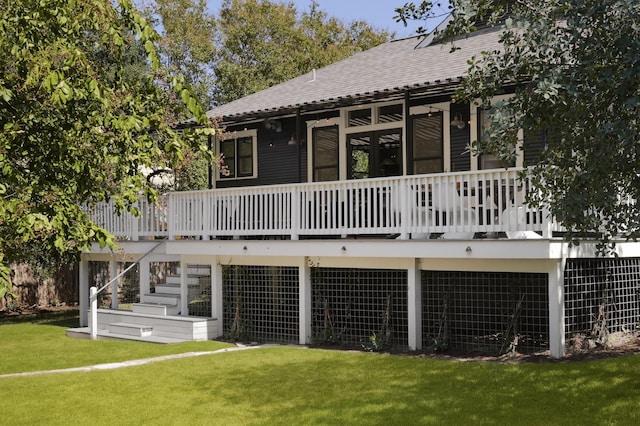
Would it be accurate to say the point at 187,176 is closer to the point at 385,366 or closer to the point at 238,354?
the point at 238,354

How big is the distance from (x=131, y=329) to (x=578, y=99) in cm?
1235

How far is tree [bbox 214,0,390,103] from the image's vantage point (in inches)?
1585

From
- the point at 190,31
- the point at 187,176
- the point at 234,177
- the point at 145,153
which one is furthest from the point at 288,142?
the point at 190,31

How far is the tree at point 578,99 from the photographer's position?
7.07 metres

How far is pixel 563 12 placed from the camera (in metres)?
7.32

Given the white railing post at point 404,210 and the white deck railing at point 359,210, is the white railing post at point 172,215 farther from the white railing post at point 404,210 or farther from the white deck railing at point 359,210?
the white railing post at point 404,210

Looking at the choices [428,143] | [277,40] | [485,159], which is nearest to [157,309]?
[428,143]

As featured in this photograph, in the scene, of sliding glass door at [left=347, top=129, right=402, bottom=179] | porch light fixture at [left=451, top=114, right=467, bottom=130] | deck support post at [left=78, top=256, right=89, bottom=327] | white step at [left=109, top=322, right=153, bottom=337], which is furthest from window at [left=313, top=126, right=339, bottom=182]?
deck support post at [left=78, top=256, right=89, bottom=327]

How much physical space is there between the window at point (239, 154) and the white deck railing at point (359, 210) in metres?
2.97

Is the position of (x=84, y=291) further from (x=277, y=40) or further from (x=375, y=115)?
(x=277, y=40)

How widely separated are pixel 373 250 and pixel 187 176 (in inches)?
593

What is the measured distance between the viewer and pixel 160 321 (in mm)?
16797

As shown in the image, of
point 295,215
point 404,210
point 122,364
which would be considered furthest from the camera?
point 295,215

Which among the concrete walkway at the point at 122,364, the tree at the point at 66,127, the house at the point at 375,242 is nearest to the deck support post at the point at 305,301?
the house at the point at 375,242
